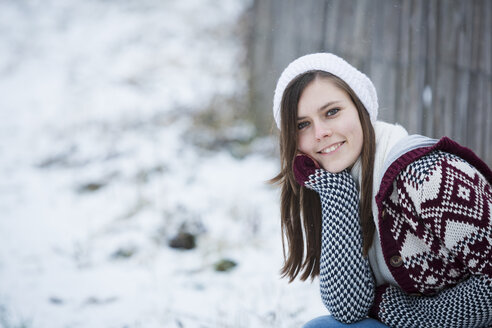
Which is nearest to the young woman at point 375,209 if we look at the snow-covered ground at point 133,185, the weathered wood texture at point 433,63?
the snow-covered ground at point 133,185

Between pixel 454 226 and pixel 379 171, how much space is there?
0.40 meters

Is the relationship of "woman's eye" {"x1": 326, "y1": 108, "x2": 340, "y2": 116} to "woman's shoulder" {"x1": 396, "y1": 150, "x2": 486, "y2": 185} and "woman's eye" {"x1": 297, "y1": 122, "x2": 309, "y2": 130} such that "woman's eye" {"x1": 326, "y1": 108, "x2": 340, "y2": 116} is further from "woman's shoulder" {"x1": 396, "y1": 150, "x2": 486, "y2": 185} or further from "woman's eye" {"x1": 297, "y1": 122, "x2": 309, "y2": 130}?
"woman's shoulder" {"x1": 396, "y1": 150, "x2": 486, "y2": 185}

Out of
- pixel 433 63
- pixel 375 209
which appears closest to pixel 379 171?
pixel 375 209

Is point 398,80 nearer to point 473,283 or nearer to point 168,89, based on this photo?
point 473,283

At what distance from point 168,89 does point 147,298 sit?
5372 mm

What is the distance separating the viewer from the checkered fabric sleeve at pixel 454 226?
4.67 ft

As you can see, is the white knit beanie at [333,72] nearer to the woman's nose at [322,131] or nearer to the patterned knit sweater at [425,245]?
the woman's nose at [322,131]

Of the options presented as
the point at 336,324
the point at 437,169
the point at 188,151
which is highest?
the point at 437,169

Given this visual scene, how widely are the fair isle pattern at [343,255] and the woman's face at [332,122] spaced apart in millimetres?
84

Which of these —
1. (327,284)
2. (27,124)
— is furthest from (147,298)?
(27,124)

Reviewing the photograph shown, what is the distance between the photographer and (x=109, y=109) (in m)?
7.43

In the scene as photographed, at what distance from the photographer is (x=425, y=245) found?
5.26 feet

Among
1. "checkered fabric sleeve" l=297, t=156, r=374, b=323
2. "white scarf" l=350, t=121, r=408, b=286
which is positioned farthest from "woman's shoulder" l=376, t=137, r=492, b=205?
→ "checkered fabric sleeve" l=297, t=156, r=374, b=323

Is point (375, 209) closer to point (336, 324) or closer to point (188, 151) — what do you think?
point (336, 324)
